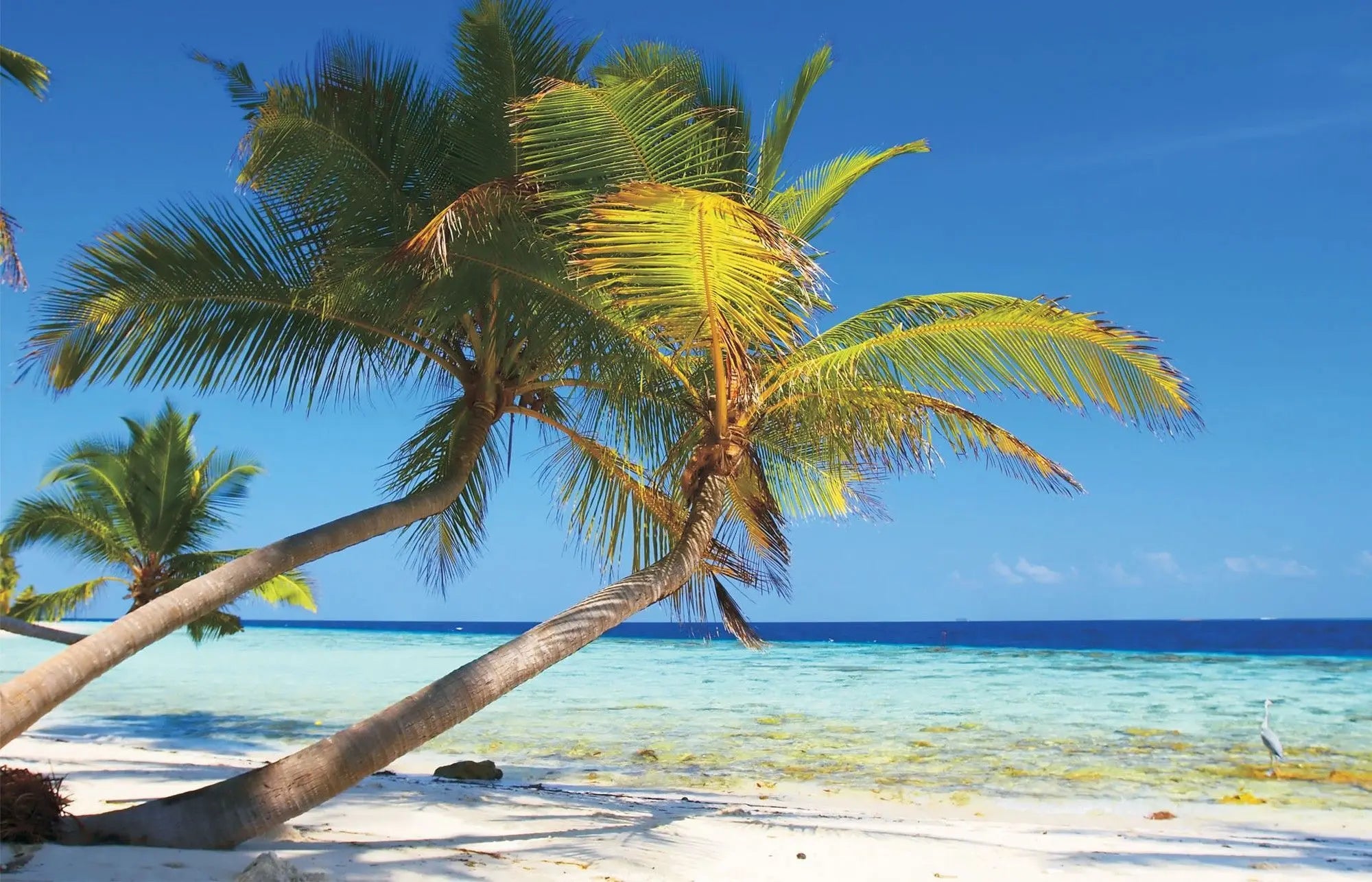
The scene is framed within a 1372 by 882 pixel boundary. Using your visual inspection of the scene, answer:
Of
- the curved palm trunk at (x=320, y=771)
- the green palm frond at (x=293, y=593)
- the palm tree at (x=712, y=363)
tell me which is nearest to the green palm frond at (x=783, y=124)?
the palm tree at (x=712, y=363)

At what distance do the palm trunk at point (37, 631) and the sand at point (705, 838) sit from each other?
1.03 m

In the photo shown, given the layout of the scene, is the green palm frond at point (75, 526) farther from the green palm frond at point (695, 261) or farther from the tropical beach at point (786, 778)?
the green palm frond at point (695, 261)

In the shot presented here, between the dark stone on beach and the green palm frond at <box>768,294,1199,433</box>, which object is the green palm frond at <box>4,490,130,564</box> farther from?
the green palm frond at <box>768,294,1199,433</box>

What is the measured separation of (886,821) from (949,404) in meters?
3.27

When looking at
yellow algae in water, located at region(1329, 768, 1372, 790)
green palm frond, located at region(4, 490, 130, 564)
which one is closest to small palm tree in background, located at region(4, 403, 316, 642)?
green palm frond, located at region(4, 490, 130, 564)

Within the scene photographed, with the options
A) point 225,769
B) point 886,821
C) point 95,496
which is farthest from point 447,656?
point 886,821

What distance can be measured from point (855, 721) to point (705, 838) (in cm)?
940

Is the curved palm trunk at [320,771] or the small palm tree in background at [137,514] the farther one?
the small palm tree in background at [137,514]

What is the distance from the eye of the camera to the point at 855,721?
14727 millimetres

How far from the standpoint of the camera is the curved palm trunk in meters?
3.87

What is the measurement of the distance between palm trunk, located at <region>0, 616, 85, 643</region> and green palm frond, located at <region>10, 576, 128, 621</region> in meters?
5.91

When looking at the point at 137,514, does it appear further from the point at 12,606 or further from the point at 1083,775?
the point at 1083,775

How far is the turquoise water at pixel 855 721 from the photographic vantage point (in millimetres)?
9914

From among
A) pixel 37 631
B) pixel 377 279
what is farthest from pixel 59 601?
pixel 377 279
